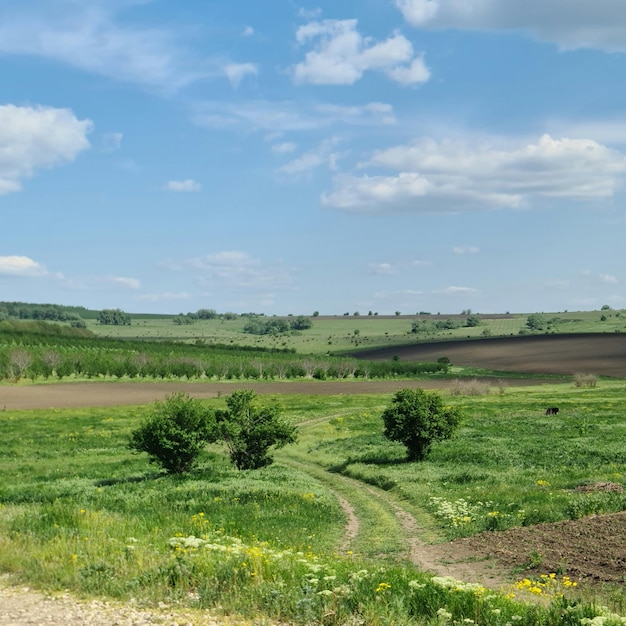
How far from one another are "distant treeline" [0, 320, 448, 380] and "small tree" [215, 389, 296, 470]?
92178mm

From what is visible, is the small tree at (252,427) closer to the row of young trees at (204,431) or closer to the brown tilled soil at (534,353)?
the row of young trees at (204,431)

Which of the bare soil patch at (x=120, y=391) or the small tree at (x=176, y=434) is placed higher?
the small tree at (x=176, y=434)

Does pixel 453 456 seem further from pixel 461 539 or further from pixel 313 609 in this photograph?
pixel 313 609

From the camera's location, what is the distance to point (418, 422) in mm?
36656

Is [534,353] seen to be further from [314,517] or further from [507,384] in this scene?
[314,517]

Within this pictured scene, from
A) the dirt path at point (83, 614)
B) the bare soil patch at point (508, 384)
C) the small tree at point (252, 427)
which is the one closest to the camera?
the dirt path at point (83, 614)

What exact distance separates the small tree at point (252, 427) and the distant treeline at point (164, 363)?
9218 cm

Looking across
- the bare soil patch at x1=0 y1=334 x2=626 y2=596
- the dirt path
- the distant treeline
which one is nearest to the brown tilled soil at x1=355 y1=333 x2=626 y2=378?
the bare soil patch at x1=0 y1=334 x2=626 y2=596

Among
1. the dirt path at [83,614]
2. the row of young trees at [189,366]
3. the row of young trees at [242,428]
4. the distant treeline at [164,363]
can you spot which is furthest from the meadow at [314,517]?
the distant treeline at [164,363]

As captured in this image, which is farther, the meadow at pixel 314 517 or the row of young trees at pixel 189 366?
the row of young trees at pixel 189 366

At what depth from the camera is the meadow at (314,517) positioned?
11.8 metres

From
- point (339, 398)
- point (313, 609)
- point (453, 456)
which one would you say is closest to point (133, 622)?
point (313, 609)

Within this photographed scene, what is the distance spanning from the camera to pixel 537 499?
2405 centimetres

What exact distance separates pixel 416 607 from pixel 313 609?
69.1 inches
